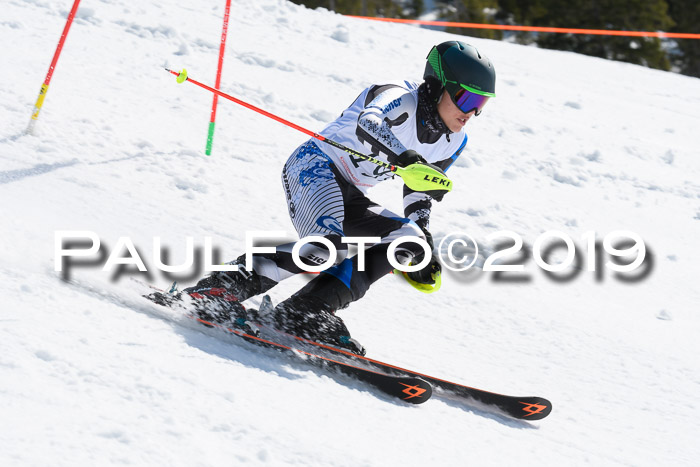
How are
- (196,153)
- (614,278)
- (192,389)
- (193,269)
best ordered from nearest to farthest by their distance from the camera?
(192,389)
(193,269)
(614,278)
(196,153)

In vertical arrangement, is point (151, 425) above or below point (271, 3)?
below

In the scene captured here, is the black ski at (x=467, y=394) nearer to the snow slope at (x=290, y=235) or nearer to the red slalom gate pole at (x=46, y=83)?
the snow slope at (x=290, y=235)

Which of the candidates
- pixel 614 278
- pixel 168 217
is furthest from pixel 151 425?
pixel 614 278

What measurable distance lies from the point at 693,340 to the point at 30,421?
3967mm

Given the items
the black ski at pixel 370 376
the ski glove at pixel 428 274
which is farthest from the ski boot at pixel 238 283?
the ski glove at pixel 428 274

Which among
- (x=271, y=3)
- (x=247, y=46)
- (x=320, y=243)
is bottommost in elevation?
(x=320, y=243)

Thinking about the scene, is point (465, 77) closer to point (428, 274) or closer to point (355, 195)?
point (355, 195)

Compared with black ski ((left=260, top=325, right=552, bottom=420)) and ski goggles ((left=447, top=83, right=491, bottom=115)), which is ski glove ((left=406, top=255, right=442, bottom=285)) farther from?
ski goggles ((left=447, top=83, right=491, bottom=115))

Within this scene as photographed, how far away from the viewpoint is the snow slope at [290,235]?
2521mm

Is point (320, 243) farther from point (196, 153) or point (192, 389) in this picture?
point (196, 153)

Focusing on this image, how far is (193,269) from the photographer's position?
14.0ft

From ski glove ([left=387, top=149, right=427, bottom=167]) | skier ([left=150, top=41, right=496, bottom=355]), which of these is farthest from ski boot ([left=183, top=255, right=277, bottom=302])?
ski glove ([left=387, top=149, right=427, bottom=167])

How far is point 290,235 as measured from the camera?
4984 mm

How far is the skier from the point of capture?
328 centimetres
